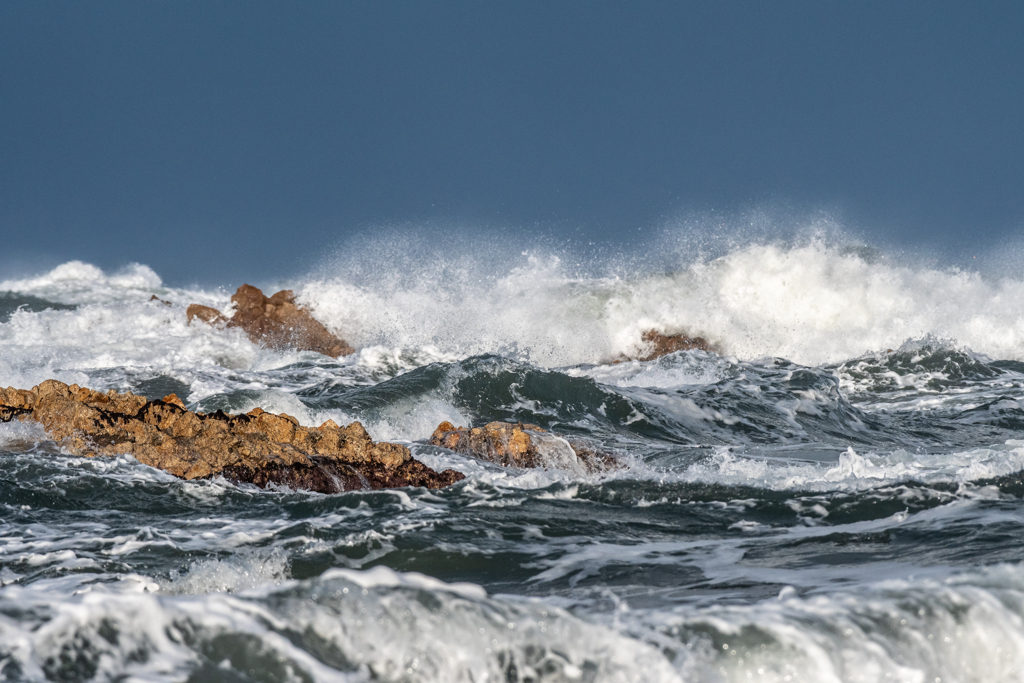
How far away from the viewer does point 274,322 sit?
17.2m

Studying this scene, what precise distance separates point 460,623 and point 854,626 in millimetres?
966

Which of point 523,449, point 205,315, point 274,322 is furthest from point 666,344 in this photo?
point 523,449

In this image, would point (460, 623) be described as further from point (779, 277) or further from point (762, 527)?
point (779, 277)

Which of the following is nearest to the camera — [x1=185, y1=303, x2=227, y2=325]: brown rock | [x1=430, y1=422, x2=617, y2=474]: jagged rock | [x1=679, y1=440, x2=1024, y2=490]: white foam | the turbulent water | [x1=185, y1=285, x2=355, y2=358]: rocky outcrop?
the turbulent water

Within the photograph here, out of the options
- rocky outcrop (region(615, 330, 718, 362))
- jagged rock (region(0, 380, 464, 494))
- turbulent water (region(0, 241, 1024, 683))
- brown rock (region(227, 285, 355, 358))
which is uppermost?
brown rock (region(227, 285, 355, 358))

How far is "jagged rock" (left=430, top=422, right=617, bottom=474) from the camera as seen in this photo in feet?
17.8

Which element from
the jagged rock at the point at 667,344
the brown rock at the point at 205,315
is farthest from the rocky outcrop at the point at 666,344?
the brown rock at the point at 205,315

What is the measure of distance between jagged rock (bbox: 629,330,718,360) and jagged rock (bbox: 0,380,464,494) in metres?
14.1

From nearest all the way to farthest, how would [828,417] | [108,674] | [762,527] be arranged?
[108,674] < [762,527] < [828,417]

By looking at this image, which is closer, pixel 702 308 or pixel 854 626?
pixel 854 626

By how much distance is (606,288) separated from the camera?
67.4 ft

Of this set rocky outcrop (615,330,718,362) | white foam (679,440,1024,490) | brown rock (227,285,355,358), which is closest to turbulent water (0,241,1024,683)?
white foam (679,440,1024,490)

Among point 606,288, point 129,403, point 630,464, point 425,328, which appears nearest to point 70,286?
point 425,328

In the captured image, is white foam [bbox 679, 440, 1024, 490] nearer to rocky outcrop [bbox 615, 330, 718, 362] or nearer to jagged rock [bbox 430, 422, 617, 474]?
jagged rock [bbox 430, 422, 617, 474]
